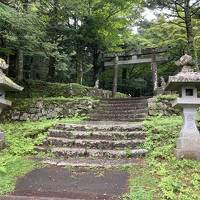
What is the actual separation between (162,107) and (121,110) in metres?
1.94

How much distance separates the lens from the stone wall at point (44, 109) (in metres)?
13.5

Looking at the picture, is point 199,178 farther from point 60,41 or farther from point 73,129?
point 60,41

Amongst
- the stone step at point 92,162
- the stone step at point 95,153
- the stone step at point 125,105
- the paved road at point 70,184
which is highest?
the stone step at point 125,105

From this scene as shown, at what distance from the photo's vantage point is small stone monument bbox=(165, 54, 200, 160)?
772cm

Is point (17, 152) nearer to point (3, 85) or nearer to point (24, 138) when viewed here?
point (24, 138)

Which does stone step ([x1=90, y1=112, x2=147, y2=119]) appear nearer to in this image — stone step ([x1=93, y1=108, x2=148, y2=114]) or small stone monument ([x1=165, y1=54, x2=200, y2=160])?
stone step ([x1=93, y1=108, x2=148, y2=114])

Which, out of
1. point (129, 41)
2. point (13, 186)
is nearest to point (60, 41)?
point (129, 41)

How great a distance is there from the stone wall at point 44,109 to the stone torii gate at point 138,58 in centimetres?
743

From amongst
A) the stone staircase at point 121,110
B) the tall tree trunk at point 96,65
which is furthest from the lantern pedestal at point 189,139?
the tall tree trunk at point 96,65

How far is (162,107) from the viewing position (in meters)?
13.1

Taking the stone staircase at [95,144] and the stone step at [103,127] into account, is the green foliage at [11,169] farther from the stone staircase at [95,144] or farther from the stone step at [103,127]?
the stone step at [103,127]

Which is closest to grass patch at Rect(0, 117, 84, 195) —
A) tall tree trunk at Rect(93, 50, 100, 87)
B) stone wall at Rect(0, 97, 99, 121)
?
stone wall at Rect(0, 97, 99, 121)

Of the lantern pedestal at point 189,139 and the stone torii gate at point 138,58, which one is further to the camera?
the stone torii gate at point 138,58

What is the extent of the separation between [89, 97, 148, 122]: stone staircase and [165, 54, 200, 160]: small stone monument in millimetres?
4337
